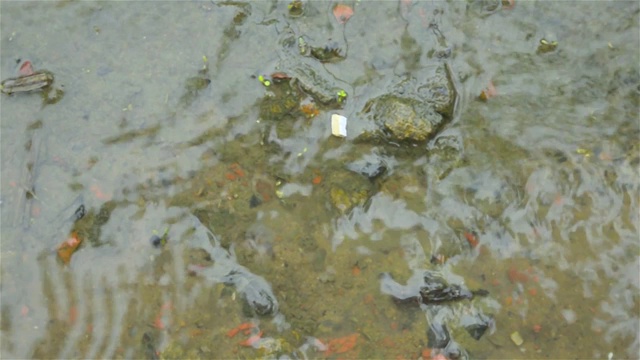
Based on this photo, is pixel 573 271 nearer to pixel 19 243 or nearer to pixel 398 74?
pixel 398 74

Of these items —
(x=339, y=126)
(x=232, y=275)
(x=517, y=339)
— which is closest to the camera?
(x=517, y=339)

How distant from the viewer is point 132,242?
323 centimetres

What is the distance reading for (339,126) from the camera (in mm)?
3326

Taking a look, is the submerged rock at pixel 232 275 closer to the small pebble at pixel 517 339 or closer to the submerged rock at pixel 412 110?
the submerged rock at pixel 412 110

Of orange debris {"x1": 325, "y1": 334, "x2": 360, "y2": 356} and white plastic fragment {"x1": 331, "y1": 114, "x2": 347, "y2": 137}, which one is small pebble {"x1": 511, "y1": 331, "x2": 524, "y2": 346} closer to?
orange debris {"x1": 325, "y1": 334, "x2": 360, "y2": 356}

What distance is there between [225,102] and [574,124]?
209 centimetres

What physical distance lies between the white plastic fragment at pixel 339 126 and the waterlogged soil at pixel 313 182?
0.15 ft

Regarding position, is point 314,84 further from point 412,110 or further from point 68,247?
point 68,247


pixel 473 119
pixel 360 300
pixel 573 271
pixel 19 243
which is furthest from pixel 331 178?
pixel 19 243

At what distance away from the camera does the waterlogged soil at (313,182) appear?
312 cm

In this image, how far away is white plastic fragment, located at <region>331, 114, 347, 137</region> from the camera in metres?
3.32

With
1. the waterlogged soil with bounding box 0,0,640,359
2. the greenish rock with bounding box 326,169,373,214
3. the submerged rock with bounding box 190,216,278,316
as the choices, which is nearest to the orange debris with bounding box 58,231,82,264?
the waterlogged soil with bounding box 0,0,640,359

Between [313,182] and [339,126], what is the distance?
37 cm

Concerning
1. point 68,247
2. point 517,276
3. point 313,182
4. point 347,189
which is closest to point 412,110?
point 347,189
